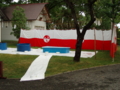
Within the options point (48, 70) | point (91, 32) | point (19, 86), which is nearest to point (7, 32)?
point (91, 32)

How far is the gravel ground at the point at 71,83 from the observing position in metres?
5.60

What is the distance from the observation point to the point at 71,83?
19.9 feet

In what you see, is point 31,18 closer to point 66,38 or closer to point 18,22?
point 18,22

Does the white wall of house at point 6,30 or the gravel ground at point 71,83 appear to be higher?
the white wall of house at point 6,30

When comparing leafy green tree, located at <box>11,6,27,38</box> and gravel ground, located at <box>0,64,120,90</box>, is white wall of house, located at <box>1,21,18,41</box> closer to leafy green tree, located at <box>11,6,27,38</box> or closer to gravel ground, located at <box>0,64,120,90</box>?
leafy green tree, located at <box>11,6,27,38</box>

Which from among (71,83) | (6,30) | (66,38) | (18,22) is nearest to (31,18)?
(18,22)

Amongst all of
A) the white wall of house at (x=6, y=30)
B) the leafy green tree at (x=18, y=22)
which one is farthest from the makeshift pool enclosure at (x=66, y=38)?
the white wall of house at (x=6, y=30)

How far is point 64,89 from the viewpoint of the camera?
5.43 m

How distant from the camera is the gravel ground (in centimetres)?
560

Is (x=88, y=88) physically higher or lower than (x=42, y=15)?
lower

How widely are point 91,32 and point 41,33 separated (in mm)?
5559

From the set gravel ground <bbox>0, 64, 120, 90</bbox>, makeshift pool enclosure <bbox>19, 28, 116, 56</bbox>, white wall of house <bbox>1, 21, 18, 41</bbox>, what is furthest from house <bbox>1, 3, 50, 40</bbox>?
gravel ground <bbox>0, 64, 120, 90</bbox>

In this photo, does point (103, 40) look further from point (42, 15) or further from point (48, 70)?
point (42, 15)

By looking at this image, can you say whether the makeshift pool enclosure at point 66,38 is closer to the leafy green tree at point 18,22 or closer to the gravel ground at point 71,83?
the leafy green tree at point 18,22
